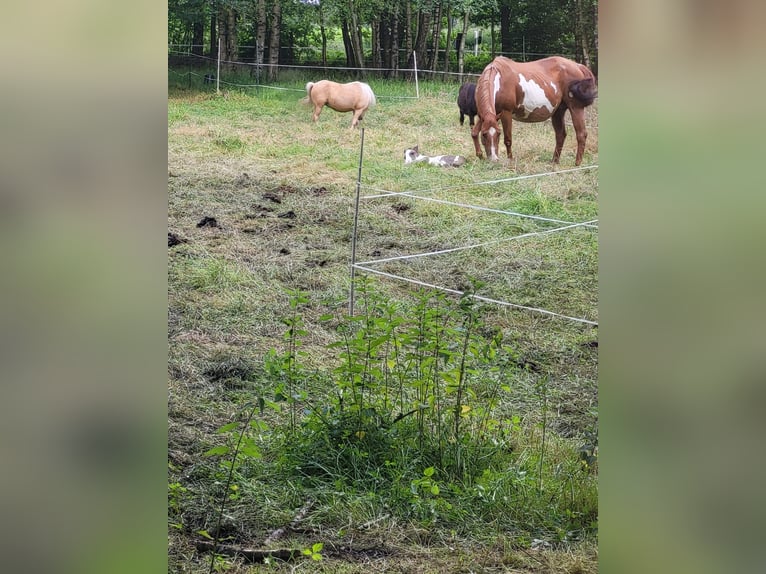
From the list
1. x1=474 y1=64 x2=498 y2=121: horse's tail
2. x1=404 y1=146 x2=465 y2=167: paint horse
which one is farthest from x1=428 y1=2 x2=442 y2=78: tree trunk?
x1=404 y1=146 x2=465 y2=167: paint horse

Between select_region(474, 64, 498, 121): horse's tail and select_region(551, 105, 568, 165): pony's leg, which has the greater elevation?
select_region(474, 64, 498, 121): horse's tail

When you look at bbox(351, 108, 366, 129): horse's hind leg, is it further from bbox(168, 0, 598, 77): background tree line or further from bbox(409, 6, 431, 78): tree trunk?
bbox(409, 6, 431, 78): tree trunk

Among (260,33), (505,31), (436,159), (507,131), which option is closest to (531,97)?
(507,131)

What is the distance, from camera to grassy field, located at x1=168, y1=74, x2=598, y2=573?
252cm

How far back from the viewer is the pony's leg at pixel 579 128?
6.10 metres

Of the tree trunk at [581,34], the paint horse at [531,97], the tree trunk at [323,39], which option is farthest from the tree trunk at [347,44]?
the tree trunk at [581,34]

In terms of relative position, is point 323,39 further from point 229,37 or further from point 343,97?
point 229,37

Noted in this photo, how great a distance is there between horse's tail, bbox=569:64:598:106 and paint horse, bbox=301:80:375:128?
163 cm

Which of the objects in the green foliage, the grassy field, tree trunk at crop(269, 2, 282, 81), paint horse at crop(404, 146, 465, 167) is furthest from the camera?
tree trunk at crop(269, 2, 282, 81)
